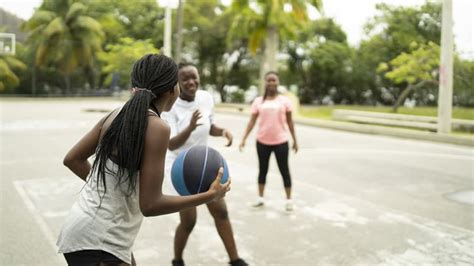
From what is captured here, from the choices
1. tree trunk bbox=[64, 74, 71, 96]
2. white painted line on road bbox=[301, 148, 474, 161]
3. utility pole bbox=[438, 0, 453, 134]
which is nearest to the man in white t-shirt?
white painted line on road bbox=[301, 148, 474, 161]

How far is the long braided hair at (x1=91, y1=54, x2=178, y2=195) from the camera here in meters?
2.23

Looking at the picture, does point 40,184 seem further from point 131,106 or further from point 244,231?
point 131,106

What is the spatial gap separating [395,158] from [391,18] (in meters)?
13.2

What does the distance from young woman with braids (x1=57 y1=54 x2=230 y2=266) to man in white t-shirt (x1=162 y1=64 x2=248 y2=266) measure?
1573 millimetres

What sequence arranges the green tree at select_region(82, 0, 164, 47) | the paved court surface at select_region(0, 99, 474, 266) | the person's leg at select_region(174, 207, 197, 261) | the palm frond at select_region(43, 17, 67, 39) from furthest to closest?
the green tree at select_region(82, 0, 164, 47), the palm frond at select_region(43, 17, 67, 39), the paved court surface at select_region(0, 99, 474, 266), the person's leg at select_region(174, 207, 197, 261)

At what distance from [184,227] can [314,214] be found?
2517mm

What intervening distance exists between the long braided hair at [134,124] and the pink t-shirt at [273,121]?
3.93m

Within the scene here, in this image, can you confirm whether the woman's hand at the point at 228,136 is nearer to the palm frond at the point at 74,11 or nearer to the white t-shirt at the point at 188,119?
the white t-shirt at the point at 188,119

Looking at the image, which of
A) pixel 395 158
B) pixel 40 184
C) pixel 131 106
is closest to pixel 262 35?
pixel 395 158

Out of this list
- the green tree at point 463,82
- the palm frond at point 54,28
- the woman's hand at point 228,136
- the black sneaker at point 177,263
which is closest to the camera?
the black sneaker at point 177,263

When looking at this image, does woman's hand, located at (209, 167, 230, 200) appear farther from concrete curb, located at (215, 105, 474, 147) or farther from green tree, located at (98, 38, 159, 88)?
green tree, located at (98, 38, 159, 88)

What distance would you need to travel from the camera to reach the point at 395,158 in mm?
11039

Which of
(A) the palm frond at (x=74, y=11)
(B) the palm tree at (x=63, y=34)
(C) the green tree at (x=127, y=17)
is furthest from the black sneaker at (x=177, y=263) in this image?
(A) the palm frond at (x=74, y=11)

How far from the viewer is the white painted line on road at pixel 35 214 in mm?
5198
